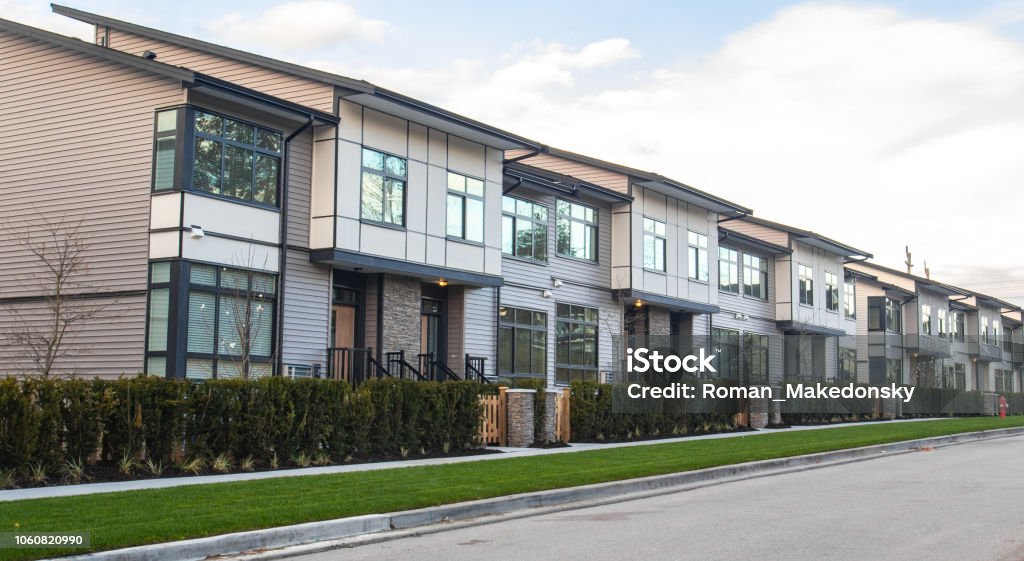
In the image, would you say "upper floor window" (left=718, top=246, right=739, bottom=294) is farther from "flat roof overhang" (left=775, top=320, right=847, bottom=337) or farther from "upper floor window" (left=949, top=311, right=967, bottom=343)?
"upper floor window" (left=949, top=311, right=967, bottom=343)

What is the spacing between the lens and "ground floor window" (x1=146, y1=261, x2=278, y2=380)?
20219 millimetres

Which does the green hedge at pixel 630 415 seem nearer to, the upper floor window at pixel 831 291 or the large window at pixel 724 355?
the large window at pixel 724 355

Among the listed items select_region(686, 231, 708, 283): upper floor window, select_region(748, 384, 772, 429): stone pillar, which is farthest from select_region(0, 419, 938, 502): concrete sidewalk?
select_region(686, 231, 708, 283): upper floor window

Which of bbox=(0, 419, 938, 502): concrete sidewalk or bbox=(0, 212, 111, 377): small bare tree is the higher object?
bbox=(0, 212, 111, 377): small bare tree

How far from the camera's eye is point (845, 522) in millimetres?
11922

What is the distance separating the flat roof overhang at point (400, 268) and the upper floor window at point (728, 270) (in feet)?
53.5

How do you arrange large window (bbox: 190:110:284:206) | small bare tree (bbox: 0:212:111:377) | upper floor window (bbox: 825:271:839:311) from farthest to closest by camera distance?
1. upper floor window (bbox: 825:271:839:311)
2. small bare tree (bbox: 0:212:111:377)
3. large window (bbox: 190:110:284:206)

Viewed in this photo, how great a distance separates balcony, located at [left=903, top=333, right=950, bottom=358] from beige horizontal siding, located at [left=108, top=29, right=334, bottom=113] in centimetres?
4821

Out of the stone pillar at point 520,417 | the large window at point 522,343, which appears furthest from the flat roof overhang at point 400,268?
the stone pillar at point 520,417

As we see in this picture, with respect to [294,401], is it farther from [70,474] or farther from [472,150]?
Result: [472,150]

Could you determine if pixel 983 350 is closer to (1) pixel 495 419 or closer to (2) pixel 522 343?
(2) pixel 522 343

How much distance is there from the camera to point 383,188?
24.5 m

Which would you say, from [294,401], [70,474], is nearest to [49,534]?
[70,474]

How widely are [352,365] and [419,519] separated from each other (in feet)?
39.7
